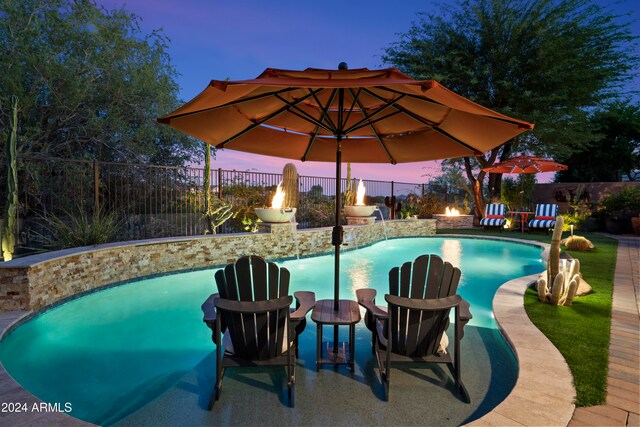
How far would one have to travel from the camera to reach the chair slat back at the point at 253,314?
2494 millimetres

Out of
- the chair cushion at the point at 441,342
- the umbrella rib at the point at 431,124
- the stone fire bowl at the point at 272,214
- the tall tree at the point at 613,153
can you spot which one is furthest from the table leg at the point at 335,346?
the tall tree at the point at 613,153

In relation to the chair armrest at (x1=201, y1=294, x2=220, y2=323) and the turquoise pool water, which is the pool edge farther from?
the chair armrest at (x1=201, y1=294, x2=220, y2=323)

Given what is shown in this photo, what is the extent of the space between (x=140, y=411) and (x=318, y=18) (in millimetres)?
13958

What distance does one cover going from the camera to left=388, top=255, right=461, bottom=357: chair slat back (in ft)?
8.38

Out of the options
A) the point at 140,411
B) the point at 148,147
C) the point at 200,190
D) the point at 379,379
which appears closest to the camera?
the point at 140,411

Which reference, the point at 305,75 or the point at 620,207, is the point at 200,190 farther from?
A: the point at 620,207

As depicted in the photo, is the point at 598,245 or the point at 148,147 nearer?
the point at 598,245

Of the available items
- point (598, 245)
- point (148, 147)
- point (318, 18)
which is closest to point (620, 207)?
point (598, 245)

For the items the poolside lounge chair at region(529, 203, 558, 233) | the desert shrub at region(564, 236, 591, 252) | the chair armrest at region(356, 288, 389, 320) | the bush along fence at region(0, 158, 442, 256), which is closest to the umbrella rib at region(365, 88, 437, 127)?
the chair armrest at region(356, 288, 389, 320)

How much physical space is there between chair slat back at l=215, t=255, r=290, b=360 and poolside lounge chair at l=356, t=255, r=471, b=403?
2.53 feet

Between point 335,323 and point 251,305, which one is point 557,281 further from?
point 251,305

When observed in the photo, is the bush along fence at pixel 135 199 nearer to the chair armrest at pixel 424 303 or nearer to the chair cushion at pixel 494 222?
the chair armrest at pixel 424 303

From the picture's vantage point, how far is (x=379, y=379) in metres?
2.75

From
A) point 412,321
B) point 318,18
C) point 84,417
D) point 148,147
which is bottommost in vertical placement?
point 84,417
